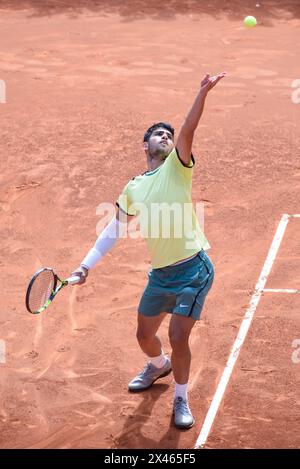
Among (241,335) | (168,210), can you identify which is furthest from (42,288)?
(241,335)

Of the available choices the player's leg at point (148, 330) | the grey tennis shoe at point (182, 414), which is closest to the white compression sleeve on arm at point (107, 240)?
the player's leg at point (148, 330)

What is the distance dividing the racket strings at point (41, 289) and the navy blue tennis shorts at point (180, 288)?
771 millimetres

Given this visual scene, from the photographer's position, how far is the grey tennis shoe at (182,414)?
24.9 ft

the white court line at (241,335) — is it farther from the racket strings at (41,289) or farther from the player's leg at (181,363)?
the racket strings at (41,289)

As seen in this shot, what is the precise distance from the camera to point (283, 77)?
14617 millimetres

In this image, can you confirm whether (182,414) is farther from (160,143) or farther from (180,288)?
(160,143)

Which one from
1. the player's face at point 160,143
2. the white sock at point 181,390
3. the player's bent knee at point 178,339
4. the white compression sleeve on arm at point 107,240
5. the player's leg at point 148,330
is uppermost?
the player's face at point 160,143

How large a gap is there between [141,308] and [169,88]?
7272 mm

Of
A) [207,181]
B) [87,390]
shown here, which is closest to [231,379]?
[87,390]

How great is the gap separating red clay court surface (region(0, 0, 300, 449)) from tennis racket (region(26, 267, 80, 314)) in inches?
44.4

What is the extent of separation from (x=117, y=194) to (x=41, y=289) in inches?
185

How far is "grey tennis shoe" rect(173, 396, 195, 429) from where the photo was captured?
7.59 meters

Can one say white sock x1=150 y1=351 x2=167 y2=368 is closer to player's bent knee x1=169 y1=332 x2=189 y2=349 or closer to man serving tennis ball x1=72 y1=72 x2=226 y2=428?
man serving tennis ball x1=72 y1=72 x2=226 y2=428

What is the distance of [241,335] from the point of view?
9.02 meters
